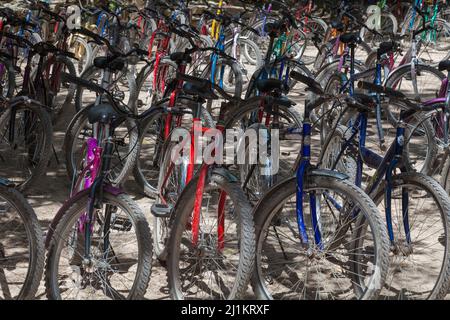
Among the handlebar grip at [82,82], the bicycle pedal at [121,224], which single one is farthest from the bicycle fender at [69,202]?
the handlebar grip at [82,82]

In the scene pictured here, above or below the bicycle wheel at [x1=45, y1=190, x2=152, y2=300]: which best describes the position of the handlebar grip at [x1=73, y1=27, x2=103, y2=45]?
above

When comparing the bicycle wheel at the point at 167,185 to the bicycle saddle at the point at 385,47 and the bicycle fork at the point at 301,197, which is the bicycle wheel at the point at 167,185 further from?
the bicycle saddle at the point at 385,47

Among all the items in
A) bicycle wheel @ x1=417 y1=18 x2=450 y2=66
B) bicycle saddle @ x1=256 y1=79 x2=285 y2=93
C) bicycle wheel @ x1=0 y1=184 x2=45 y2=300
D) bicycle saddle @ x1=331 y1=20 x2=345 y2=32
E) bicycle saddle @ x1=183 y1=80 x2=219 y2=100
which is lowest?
→ bicycle wheel @ x1=0 y1=184 x2=45 y2=300

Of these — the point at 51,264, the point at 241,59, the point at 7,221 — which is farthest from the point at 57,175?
the point at 241,59

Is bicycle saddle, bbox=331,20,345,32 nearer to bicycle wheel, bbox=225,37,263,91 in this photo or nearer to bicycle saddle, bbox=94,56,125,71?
bicycle wheel, bbox=225,37,263,91

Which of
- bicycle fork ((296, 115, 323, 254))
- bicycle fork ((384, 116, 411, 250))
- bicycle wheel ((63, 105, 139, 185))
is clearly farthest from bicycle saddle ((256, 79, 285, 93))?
bicycle wheel ((63, 105, 139, 185))

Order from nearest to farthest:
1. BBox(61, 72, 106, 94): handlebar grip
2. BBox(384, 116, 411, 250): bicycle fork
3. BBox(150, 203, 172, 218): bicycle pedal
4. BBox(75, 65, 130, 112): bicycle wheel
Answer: BBox(384, 116, 411, 250): bicycle fork < BBox(61, 72, 106, 94): handlebar grip < BBox(150, 203, 172, 218): bicycle pedal < BBox(75, 65, 130, 112): bicycle wheel

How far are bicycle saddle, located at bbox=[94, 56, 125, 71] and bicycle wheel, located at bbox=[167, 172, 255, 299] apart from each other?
118cm

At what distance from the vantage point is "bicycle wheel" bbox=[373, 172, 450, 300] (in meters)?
4.36

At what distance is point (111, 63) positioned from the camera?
5379mm

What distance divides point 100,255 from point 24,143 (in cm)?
239

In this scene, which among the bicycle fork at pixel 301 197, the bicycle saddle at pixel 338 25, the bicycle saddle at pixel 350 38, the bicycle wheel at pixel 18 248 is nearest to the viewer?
the bicycle fork at pixel 301 197

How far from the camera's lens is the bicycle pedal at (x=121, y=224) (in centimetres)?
465

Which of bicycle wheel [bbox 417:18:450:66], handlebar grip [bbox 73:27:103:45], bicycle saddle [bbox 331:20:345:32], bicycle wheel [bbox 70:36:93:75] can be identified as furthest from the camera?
bicycle wheel [bbox 417:18:450:66]
